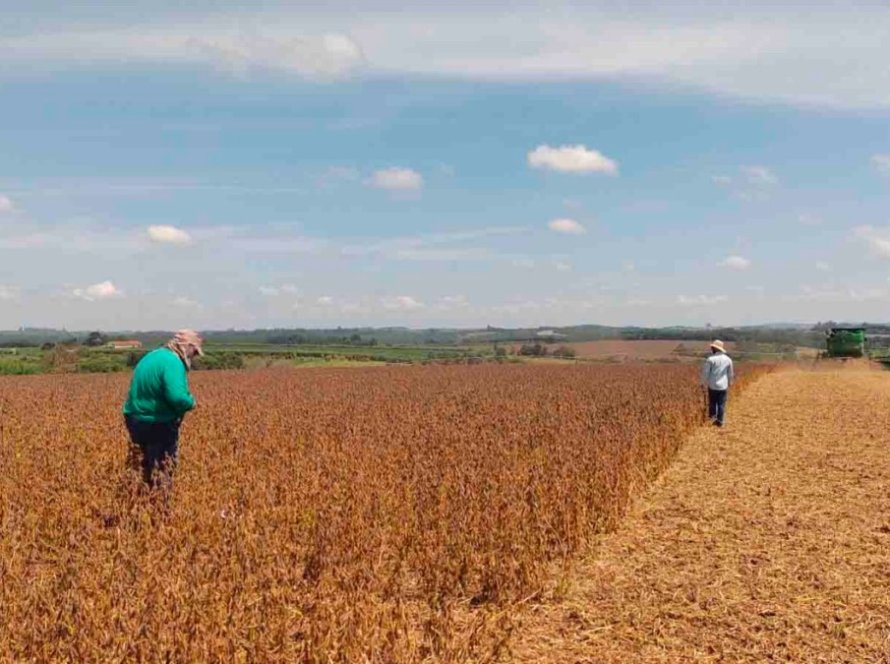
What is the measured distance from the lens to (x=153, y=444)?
736 cm

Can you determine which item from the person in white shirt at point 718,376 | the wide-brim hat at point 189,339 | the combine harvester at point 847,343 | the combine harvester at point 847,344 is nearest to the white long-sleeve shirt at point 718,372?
the person in white shirt at point 718,376

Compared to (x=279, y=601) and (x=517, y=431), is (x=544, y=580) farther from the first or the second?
(x=517, y=431)

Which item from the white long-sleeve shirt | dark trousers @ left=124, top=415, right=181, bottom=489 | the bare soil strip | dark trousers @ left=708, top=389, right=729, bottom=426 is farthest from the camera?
dark trousers @ left=708, top=389, right=729, bottom=426

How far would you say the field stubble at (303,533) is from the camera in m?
4.06

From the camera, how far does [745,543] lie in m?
7.11

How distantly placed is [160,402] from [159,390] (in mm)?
140

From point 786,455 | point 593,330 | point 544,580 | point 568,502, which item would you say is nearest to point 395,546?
point 544,580

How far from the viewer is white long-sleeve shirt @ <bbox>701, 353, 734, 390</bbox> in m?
15.0

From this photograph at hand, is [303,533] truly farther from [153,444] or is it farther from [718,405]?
[718,405]

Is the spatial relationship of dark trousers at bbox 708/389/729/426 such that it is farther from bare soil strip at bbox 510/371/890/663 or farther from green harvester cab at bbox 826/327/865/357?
green harvester cab at bbox 826/327/865/357

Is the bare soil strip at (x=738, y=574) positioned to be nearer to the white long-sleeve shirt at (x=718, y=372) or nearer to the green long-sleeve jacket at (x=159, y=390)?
the white long-sleeve shirt at (x=718, y=372)

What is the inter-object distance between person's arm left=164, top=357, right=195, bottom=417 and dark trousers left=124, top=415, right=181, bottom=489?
0.30 metres

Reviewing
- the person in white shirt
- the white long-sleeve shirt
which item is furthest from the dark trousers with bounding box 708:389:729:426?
the white long-sleeve shirt

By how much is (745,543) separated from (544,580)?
91.8 inches
